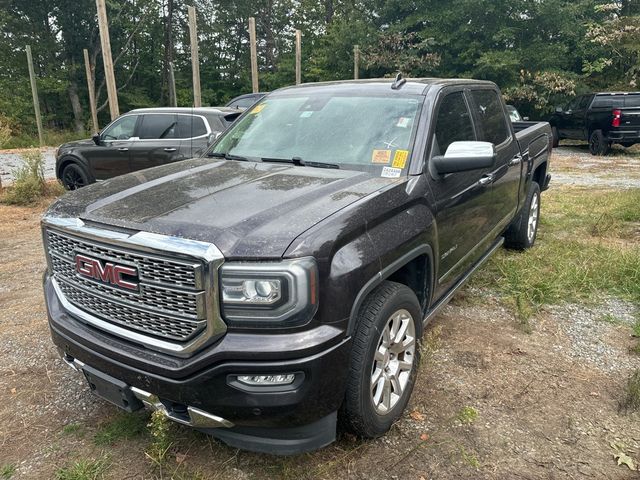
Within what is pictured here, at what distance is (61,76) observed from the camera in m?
30.5

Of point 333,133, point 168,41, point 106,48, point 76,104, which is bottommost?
point 76,104

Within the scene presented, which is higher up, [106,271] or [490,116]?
[490,116]

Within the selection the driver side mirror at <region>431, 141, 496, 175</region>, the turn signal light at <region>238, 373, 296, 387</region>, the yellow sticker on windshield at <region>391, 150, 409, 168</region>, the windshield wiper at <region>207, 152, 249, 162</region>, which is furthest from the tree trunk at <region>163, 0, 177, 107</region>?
the turn signal light at <region>238, 373, 296, 387</region>

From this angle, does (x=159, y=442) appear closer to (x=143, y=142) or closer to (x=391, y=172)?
(x=391, y=172)

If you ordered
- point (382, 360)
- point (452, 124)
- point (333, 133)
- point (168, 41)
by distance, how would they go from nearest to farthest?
point (382, 360)
point (333, 133)
point (452, 124)
point (168, 41)

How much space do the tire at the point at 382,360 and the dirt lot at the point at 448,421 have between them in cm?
15

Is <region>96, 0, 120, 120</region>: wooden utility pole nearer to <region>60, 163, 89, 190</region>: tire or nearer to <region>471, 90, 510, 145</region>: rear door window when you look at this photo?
<region>60, 163, 89, 190</region>: tire

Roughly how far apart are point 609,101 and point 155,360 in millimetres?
16027

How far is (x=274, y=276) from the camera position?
207 centimetres

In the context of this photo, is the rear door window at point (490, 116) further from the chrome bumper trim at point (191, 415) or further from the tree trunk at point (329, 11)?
the tree trunk at point (329, 11)

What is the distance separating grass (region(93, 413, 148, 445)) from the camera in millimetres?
→ 2756

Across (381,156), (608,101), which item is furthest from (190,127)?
(608,101)

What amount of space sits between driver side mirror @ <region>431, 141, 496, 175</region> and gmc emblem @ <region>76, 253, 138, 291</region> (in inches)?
74.9

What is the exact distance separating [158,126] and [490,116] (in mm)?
5728
